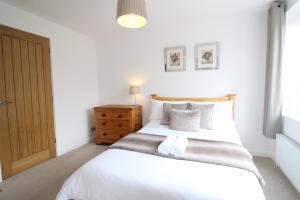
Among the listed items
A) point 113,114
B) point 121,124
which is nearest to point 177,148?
point 121,124

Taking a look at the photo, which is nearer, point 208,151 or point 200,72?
point 208,151

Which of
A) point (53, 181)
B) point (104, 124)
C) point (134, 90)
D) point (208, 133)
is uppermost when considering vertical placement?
point (134, 90)

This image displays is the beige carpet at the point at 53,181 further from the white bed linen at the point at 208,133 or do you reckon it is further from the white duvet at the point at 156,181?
the white duvet at the point at 156,181

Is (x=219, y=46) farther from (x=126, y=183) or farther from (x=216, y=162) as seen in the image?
(x=126, y=183)

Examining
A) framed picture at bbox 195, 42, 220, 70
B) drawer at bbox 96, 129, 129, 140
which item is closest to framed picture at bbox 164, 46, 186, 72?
framed picture at bbox 195, 42, 220, 70

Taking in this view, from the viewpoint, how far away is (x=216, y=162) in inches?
52.0

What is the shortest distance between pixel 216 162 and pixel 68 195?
122cm

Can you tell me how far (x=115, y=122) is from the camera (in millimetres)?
3270

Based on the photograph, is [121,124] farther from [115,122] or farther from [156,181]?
[156,181]

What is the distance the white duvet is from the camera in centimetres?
102

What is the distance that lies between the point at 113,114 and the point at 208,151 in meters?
2.17

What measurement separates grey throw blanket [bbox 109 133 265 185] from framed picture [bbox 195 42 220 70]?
1.66m

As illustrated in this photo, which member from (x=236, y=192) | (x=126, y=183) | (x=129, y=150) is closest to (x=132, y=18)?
(x=129, y=150)

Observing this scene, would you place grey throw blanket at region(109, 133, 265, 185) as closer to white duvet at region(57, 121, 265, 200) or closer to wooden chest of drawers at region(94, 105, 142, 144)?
white duvet at region(57, 121, 265, 200)
